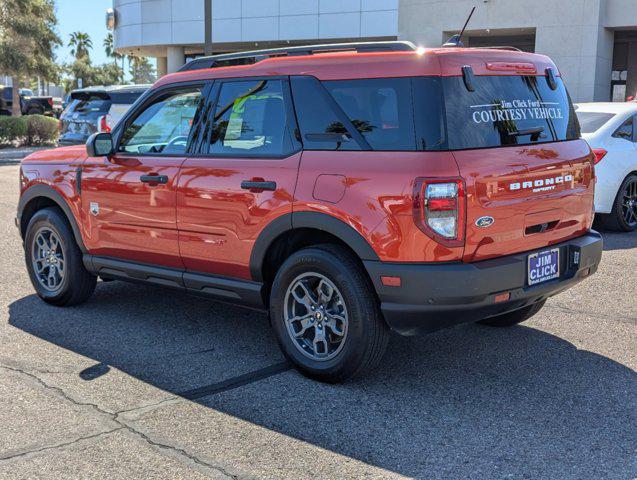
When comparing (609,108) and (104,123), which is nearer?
(609,108)

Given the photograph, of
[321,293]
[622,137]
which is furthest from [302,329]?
[622,137]

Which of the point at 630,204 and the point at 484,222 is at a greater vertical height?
the point at 484,222

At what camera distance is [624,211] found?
9.91 m

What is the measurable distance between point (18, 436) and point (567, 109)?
3808 millimetres

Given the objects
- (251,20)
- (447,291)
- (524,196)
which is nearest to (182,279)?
(447,291)

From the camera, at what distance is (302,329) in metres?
4.73

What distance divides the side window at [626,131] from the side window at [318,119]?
251 inches

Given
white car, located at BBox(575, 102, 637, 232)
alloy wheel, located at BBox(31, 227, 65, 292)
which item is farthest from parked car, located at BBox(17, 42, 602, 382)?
white car, located at BBox(575, 102, 637, 232)

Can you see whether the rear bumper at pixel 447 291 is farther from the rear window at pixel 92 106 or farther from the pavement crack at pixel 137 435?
the rear window at pixel 92 106

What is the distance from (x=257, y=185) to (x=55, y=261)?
2458 mm

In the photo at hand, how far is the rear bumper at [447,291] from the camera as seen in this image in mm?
4082

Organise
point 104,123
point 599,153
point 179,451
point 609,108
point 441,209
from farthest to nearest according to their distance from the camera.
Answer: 1. point 104,123
2. point 609,108
3. point 599,153
4. point 441,209
5. point 179,451

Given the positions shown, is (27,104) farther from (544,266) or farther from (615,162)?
(544,266)

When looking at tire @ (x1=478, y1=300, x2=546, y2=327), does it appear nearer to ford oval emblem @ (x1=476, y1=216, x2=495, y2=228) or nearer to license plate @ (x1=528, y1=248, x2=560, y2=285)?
license plate @ (x1=528, y1=248, x2=560, y2=285)
